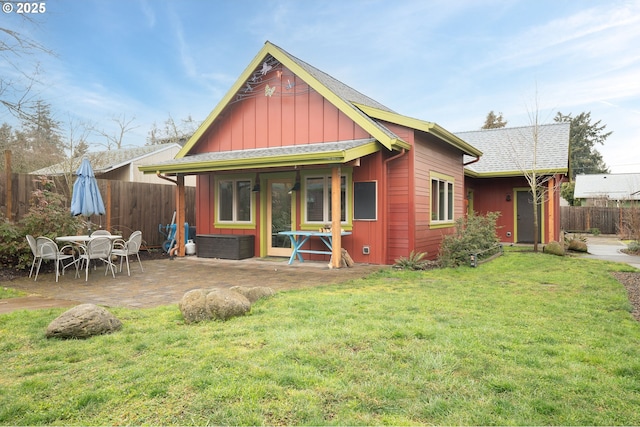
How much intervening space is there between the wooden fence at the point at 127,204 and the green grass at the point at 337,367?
5.23m

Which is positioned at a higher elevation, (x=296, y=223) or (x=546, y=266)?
(x=296, y=223)

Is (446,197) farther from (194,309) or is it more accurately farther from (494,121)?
(494,121)

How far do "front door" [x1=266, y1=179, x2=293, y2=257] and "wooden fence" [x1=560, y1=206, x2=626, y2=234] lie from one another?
1943 cm

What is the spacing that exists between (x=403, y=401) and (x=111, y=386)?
1.89m

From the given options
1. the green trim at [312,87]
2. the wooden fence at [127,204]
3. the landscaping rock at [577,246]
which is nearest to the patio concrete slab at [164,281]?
the wooden fence at [127,204]

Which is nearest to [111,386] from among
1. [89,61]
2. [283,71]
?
[283,71]

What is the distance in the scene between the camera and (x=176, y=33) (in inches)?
573

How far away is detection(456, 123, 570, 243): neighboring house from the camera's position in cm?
1360

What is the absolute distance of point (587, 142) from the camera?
145ft

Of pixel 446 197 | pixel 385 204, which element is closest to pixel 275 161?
Answer: pixel 385 204

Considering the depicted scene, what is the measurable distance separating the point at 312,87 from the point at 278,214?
10.8ft

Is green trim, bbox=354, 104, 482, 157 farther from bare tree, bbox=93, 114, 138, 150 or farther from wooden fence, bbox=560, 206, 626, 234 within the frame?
bare tree, bbox=93, 114, 138, 150

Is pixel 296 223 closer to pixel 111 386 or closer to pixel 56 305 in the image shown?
pixel 56 305

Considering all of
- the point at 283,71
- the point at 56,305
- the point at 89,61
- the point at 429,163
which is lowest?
the point at 56,305
